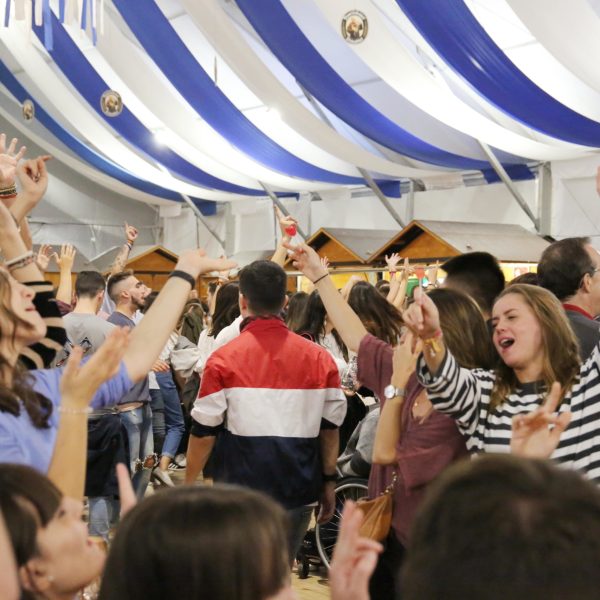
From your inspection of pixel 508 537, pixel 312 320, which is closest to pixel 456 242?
pixel 312 320

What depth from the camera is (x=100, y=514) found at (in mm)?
4484

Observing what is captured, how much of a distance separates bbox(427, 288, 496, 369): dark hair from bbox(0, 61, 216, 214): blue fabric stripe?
12891mm

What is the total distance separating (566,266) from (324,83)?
6814mm

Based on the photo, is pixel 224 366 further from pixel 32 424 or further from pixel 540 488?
pixel 540 488

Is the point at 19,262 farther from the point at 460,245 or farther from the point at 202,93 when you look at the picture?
the point at 202,93

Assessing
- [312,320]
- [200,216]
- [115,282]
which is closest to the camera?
[312,320]

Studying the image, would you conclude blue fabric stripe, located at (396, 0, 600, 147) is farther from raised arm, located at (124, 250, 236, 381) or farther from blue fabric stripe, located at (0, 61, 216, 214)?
blue fabric stripe, located at (0, 61, 216, 214)

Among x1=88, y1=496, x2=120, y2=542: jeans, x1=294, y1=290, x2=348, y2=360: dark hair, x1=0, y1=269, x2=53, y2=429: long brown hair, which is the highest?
x1=0, y1=269, x2=53, y2=429: long brown hair

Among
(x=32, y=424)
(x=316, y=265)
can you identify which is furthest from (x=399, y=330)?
(x=32, y=424)

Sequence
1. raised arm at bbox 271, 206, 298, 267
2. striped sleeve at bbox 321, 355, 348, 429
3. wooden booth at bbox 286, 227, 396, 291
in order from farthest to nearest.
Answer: wooden booth at bbox 286, 227, 396, 291 < raised arm at bbox 271, 206, 298, 267 < striped sleeve at bbox 321, 355, 348, 429

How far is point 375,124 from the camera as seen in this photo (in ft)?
33.0

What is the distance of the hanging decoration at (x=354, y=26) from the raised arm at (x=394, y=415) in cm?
617

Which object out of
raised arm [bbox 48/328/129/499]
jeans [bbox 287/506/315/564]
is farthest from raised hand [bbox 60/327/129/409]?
jeans [bbox 287/506/315/564]

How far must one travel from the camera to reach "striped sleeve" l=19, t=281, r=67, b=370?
85.4 inches
